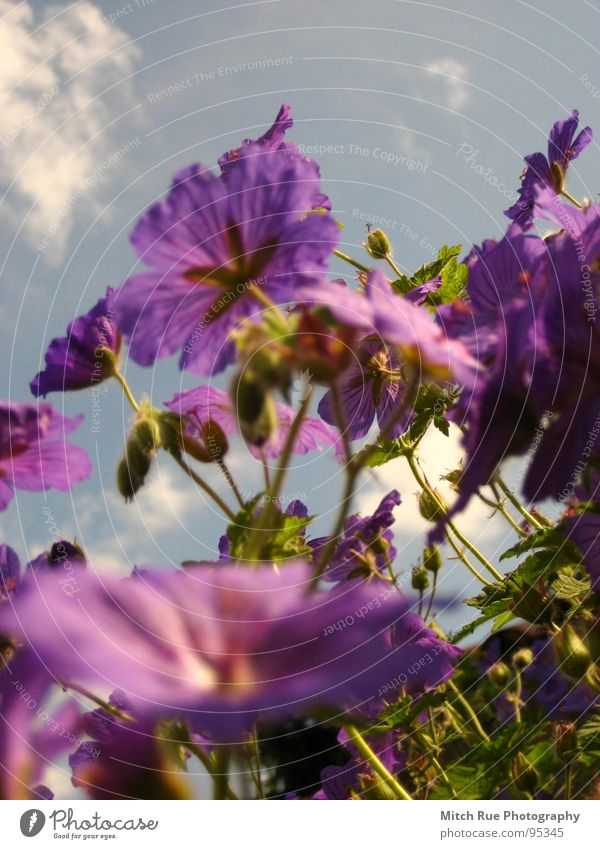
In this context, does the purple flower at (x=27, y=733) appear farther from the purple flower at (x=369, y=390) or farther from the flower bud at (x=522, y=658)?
the flower bud at (x=522, y=658)

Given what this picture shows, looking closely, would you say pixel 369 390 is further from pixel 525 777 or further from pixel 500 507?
pixel 525 777

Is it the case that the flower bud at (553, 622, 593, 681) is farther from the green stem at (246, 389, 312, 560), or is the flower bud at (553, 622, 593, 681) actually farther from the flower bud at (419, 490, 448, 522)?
the green stem at (246, 389, 312, 560)

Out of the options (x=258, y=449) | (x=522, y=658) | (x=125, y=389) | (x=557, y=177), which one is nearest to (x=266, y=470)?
(x=258, y=449)

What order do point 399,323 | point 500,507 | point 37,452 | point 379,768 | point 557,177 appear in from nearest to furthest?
point 399,323, point 37,452, point 379,768, point 500,507, point 557,177

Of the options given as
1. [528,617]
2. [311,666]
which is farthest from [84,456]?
[528,617]

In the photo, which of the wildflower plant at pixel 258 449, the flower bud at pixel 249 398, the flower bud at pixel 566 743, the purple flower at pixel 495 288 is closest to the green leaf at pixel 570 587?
the wildflower plant at pixel 258 449
